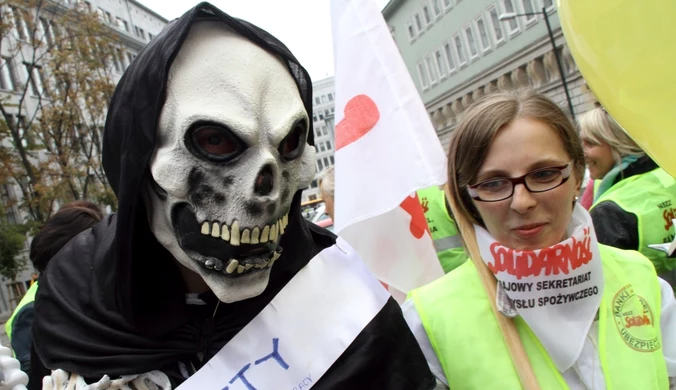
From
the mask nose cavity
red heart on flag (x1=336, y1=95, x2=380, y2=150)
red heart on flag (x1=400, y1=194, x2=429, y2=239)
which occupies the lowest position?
red heart on flag (x1=400, y1=194, x2=429, y2=239)

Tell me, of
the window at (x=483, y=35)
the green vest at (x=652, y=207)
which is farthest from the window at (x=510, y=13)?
the green vest at (x=652, y=207)

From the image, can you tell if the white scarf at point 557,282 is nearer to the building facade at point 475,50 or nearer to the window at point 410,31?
the building facade at point 475,50

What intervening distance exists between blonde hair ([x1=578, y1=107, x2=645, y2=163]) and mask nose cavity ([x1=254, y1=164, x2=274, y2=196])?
212 centimetres

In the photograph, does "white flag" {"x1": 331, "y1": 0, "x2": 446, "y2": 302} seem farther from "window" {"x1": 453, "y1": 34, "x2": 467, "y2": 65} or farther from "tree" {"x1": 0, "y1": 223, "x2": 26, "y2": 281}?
"window" {"x1": 453, "y1": 34, "x2": 467, "y2": 65}

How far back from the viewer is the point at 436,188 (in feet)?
13.2

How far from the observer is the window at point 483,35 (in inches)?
1281

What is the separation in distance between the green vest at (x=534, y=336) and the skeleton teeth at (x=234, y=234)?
693 millimetres

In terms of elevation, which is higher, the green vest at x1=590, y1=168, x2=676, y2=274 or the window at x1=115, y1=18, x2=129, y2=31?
the window at x1=115, y1=18, x2=129, y2=31

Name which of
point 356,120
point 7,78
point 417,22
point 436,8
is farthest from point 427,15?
point 356,120

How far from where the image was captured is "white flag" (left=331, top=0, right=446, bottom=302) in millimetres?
2893

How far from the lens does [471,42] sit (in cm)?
3434

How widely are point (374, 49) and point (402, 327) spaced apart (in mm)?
1804

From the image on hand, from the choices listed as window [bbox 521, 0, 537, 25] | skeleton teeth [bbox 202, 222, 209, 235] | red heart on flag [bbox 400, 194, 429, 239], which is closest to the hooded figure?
skeleton teeth [bbox 202, 222, 209, 235]

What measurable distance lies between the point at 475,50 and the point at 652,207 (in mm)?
33317
